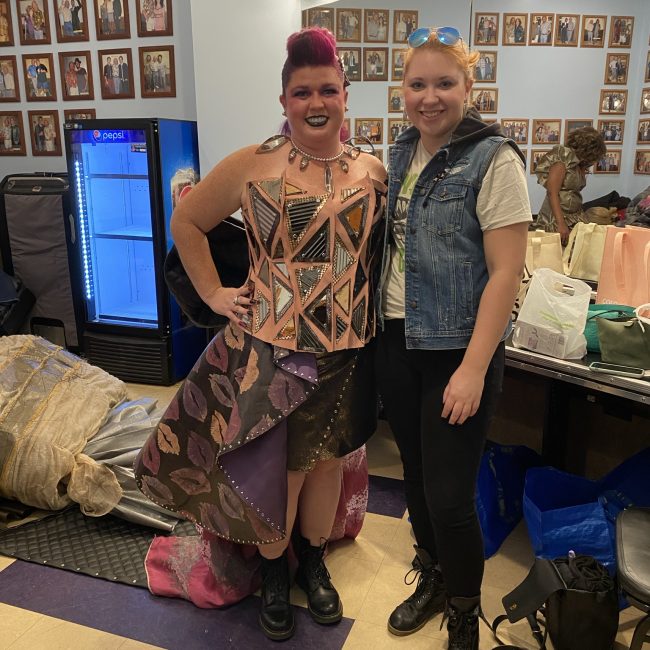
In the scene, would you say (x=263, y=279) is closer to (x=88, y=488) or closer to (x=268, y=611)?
(x=268, y=611)

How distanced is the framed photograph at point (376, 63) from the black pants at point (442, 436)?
2626 mm

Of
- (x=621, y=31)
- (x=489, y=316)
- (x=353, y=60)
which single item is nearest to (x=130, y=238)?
(x=353, y=60)

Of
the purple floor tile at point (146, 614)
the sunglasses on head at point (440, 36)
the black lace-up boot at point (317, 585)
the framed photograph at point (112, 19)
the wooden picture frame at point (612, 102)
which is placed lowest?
the purple floor tile at point (146, 614)

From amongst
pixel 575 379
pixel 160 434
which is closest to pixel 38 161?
pixel 160 434

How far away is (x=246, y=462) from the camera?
1851 millimetres

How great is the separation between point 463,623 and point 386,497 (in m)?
1.06

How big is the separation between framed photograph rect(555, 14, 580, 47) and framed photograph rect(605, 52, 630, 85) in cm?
20

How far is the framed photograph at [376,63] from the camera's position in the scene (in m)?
3.88

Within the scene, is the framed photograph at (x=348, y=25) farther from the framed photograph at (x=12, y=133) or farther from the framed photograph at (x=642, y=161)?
the framed photograph at (x=12, y=133)

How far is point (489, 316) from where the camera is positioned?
1513 millimetres

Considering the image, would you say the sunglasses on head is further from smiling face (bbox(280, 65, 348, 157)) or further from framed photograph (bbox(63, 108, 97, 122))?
framed photograph (bbox(63, 108, 97, 122))

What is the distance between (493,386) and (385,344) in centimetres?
30

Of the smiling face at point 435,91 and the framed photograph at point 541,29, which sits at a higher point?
the framed photograph at point 541,29

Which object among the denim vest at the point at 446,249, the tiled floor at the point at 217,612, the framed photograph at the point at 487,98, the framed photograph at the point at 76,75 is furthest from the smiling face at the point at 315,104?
the framed photograph at the point at 76,75
